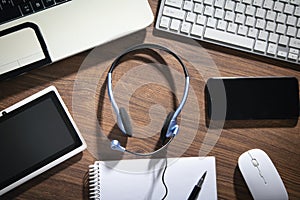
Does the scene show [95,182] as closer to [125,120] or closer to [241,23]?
[125,120]

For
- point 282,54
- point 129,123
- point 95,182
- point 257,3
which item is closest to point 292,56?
Result: point 282,54

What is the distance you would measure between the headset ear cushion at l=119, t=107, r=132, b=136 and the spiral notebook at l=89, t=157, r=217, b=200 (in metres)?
0.06

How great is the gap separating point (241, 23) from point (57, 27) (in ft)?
1.12

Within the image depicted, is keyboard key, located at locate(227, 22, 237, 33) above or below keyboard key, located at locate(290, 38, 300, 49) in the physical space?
above

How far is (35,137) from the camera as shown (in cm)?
83

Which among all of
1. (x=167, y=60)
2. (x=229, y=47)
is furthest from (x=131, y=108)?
(x=229, y=47)

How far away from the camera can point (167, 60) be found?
2.93ft

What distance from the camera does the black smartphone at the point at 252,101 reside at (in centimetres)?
88

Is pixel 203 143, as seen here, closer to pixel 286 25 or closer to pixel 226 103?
pixel 226 103

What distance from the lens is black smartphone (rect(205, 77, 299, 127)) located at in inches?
34.8

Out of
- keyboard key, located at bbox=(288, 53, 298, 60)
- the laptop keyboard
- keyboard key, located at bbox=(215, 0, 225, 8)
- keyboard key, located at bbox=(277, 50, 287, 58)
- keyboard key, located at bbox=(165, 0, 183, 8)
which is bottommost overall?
keyboard key, located at bbox=(288, 53, 298, 60)

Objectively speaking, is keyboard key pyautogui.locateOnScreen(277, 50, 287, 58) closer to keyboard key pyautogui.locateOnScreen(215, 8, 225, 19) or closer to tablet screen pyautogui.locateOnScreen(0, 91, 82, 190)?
keyboard key pyautogui.locateOnScreen(215, 8, 225, 19)

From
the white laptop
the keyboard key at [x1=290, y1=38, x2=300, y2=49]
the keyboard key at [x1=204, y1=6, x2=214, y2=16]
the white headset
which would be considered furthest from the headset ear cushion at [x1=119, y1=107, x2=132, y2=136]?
the keyboard key at [x1=290, y1=38, x2=300, y2=49]

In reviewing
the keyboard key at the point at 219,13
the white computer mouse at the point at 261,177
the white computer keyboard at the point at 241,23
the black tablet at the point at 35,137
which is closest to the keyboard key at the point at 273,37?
the white computer keyboard at the point at 241,23
